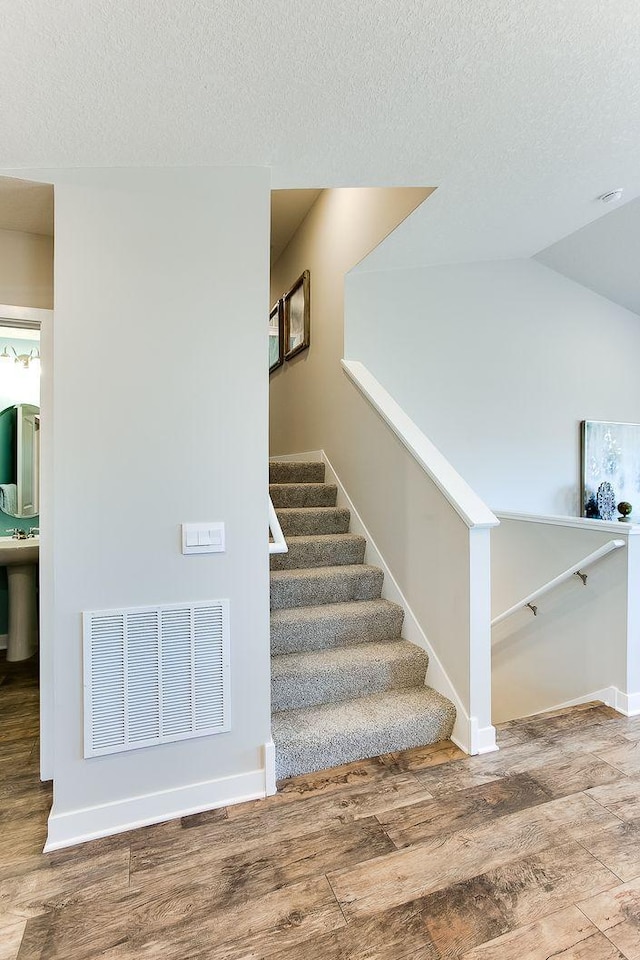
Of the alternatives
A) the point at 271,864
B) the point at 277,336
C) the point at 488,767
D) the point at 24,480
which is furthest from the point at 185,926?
the point at 277,336

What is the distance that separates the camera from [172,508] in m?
1.84

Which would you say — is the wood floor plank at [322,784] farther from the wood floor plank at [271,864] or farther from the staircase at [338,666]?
the wood floor plank at [271,864]

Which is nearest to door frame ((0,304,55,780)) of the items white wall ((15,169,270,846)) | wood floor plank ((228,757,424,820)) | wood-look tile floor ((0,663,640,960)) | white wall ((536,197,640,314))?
wood-look tile floor ((0,663,640,960))

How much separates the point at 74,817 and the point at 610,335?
507 cm

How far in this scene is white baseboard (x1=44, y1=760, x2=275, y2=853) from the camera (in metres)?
1.68

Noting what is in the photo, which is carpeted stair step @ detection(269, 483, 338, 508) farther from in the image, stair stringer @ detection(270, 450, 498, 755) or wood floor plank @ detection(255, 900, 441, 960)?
wood floor plank @ detection(255, 900, 441, 960)

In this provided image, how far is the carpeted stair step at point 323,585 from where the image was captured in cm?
275

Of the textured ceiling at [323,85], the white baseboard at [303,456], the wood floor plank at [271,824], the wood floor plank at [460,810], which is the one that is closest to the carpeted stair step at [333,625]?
the wood floor plank at [271,824]

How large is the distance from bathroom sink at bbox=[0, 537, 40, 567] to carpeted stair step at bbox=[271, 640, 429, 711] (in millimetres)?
1832

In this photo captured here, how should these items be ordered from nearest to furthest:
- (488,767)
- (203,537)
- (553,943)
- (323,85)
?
(553,943) → (323,85) → (203,537) → (488,767)

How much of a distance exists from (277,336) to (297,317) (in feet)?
2.06

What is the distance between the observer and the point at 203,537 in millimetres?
1856

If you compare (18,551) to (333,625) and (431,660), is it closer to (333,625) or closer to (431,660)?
(333,625)

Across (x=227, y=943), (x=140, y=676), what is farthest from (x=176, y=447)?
(x=227, y=943)
